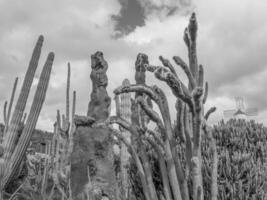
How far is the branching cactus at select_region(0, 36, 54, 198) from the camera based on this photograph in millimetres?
6305

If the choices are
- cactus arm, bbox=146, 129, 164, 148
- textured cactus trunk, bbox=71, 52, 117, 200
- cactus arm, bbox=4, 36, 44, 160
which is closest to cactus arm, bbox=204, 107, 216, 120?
cactus arm, bbox=146, 129, 164, 148

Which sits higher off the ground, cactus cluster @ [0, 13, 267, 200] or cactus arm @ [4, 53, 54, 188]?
cactus arm @ [4, 53, 54, 188]

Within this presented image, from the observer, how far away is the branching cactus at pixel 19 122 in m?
6.30

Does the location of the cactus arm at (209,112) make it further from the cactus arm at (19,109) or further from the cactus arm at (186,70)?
the cactus arm at (19,109)

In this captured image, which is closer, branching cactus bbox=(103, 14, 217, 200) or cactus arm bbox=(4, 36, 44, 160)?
branching cactus bbox=(103, 14, 217, 200)

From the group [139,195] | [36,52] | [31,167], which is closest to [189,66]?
[139,195]

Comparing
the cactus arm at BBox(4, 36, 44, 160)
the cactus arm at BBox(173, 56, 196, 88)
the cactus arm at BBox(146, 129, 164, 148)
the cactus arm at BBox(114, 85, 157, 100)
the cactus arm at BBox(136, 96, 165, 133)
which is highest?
the cactus arm at BBox(4, 36, 44, 160)

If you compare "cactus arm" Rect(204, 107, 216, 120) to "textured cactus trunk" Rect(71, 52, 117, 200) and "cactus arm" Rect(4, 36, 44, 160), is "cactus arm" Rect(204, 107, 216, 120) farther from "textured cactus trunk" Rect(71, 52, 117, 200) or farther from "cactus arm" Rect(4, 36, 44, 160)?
"cactus arm" Rect(4, 36, 44, 160)

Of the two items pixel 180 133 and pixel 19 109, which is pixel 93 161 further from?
pixel 180 133

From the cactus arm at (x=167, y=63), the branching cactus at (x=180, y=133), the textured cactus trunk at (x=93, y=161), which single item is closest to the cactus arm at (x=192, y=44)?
the branching cactus at (x=180, y=133)

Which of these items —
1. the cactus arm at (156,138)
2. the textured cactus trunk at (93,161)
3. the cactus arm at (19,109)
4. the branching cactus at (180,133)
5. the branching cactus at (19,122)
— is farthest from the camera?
the textured cactus trunk at (93,161)

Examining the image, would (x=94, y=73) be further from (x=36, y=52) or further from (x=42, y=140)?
(x=42, y=140)

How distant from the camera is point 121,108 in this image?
9117 millimetres

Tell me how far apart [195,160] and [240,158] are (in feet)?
3.13
